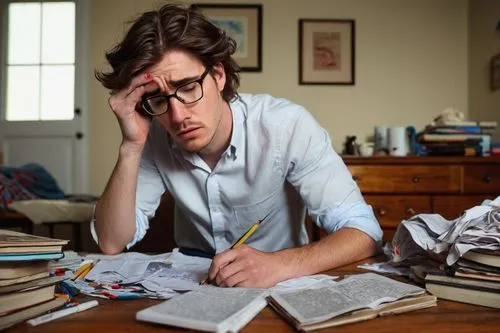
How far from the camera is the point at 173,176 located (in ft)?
4.54

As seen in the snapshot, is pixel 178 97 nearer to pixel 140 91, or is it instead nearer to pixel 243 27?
pixel 140 91

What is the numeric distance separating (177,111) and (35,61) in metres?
3.21

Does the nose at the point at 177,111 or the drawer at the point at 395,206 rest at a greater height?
the nose at the point at 177,111

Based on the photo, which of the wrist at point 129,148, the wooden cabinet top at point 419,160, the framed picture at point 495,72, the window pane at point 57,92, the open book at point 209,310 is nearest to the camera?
the open book at point 209,310

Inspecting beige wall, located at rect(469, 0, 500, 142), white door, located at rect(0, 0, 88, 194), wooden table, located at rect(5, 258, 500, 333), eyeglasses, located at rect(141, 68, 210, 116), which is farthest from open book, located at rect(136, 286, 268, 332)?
white door, located at rect(0, 0, 88, 194)

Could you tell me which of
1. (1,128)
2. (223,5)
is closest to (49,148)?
(1,128)

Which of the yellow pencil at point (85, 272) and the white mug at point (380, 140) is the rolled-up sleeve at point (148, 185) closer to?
the yellow pencil at point (85, 272)

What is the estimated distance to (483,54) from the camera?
3.29 m

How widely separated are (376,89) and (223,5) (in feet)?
4.64

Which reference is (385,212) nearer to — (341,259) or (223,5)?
(341,259)

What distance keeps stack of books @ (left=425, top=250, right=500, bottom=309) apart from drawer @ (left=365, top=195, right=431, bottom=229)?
6.50 feet

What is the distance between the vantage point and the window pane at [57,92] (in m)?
3.68

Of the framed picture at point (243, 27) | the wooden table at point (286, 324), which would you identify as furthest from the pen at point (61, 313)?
the framed picture at point (243, 27)

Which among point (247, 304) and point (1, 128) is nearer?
point (247, 304)
